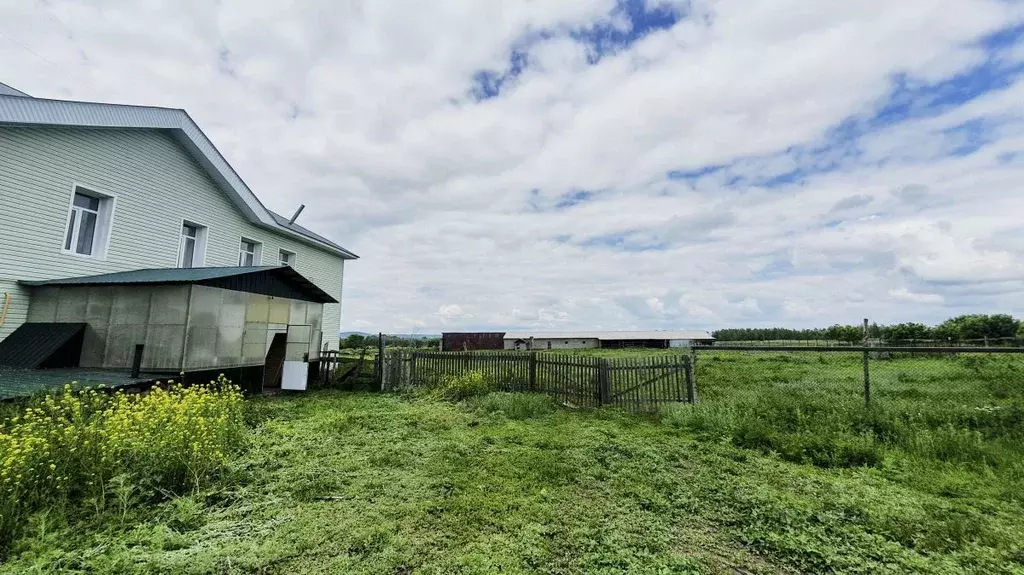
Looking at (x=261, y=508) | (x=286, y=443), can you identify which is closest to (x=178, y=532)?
(x=261, y=508)

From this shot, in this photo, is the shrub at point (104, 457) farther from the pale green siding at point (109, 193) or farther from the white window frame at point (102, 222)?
the white window frame at point (102, 222)

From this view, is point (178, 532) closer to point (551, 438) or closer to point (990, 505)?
point (551, 438)

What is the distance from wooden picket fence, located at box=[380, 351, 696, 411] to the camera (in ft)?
31.0

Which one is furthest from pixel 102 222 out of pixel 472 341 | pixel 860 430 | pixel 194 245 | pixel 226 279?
pixel 472 341

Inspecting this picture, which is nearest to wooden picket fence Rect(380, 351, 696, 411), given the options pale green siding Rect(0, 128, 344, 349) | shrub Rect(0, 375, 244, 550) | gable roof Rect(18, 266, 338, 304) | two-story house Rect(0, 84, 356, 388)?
gable roof Rect(18, 266, 338, 304)

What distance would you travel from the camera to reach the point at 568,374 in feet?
34.4

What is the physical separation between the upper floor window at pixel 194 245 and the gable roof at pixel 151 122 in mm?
1624

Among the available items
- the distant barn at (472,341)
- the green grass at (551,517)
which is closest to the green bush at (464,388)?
the green grass at (551,517)

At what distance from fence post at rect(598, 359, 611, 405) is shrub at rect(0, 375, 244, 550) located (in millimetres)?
7249

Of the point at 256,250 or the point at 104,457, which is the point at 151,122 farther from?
the point at 104,457

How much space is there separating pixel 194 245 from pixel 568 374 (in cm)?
1261

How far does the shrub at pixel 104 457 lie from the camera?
149 inches

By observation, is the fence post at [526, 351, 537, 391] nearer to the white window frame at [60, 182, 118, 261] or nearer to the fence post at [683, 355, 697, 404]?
the fence post at [683, 355, 697, 404]

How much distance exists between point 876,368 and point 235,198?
24.8m
